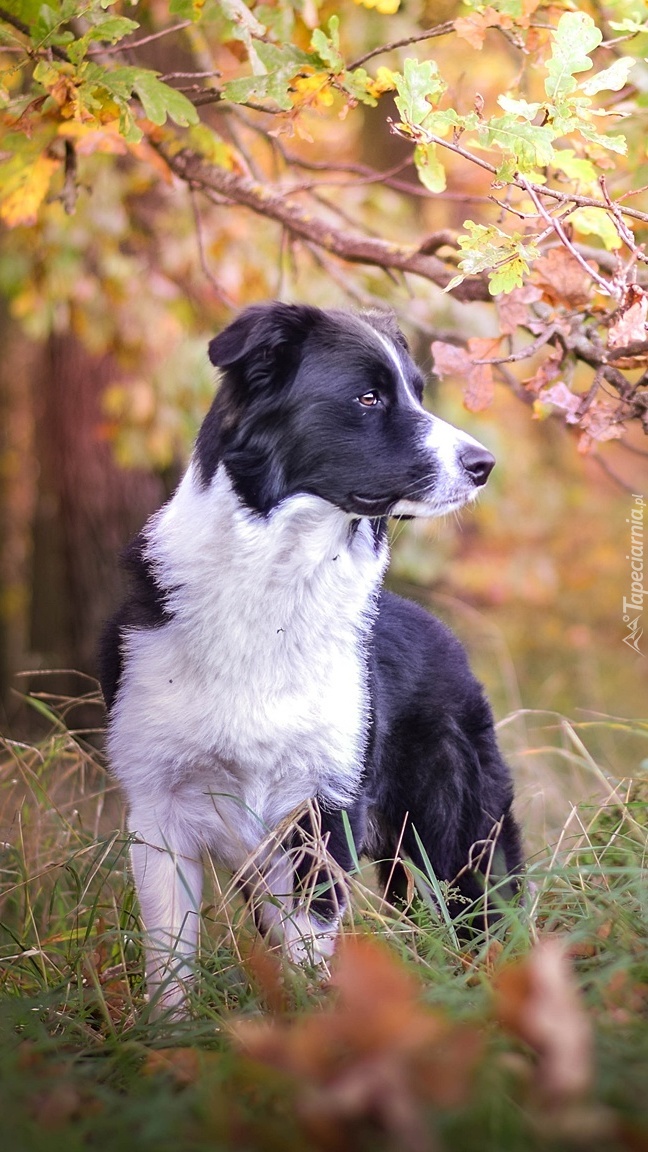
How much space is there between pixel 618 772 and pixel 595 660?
16.0 ft

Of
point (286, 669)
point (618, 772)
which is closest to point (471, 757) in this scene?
point (286, 669)

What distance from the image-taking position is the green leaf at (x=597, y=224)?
3383mm

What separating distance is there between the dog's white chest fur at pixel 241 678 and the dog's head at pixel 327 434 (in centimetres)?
8

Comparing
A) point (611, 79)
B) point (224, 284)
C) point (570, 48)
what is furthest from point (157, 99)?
point (224, 284)

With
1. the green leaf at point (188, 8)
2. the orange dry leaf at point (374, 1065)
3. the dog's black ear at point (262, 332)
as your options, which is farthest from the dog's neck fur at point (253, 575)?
the orange dry leaf at point (374, 1065)

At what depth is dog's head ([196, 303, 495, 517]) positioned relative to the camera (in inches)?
120

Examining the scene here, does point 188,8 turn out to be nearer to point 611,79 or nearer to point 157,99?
point 157,99

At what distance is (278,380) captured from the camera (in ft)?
10.2

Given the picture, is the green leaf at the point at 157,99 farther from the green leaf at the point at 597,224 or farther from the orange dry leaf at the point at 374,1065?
the orange dry leaf at the point at 374,1065

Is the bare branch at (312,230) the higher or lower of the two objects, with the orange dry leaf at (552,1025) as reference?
higher

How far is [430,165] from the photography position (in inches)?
123

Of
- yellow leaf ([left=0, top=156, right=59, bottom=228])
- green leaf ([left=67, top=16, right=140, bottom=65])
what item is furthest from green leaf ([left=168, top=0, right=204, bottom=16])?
yellow leaf ([left=0, top=156, right=59, bottom=228])

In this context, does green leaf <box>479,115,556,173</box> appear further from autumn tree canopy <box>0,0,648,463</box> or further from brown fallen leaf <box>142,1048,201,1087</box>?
brown fallen leaf <box>142,1048,201,1087</box>

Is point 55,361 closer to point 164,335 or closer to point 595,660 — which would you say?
point 164,335
